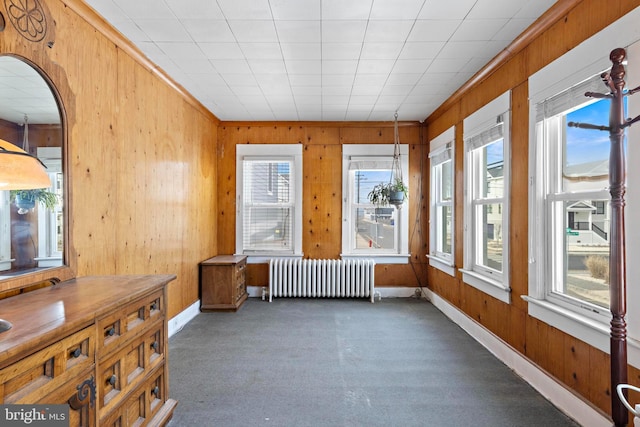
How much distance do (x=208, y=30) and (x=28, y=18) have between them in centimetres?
111

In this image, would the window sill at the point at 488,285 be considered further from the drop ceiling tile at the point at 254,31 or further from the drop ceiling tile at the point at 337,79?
the drop ceiling tile at the point at 254,31

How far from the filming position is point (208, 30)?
2.65m

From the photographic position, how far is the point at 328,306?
15.8 feet

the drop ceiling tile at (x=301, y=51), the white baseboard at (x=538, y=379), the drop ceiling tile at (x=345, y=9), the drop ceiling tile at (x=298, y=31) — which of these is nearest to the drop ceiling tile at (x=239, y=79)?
the drop ceiling tile at (x=301, y=51)

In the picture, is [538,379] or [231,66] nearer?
[538,379]

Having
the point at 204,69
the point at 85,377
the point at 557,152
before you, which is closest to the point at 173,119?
the point at 204,69

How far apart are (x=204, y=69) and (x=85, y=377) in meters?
2.85

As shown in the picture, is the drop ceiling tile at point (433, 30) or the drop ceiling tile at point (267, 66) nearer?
the drop ceiling tile at point (433, 30)

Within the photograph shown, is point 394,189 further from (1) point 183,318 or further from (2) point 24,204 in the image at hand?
(2) point 24,204

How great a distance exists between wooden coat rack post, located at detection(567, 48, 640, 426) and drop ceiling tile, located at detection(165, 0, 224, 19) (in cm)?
226

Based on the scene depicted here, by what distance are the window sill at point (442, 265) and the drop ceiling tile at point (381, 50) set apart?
100.0 inches

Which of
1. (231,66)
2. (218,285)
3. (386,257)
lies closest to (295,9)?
(231,66)

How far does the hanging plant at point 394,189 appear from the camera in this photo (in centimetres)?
469

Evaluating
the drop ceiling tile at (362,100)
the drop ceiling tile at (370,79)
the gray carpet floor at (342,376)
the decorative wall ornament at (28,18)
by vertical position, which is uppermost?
the drop ceiling tile at (362,100)
